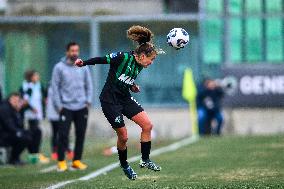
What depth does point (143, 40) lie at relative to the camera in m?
14.8

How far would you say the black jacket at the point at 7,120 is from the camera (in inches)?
845

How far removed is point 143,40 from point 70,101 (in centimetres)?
435

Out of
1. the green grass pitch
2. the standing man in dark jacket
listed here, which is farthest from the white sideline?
the standing man in dark jacket

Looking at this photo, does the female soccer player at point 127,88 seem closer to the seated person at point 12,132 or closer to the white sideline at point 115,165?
the white sideline at point 115,165

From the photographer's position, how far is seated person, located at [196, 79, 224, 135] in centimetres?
3203

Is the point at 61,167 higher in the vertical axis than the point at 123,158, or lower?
lower

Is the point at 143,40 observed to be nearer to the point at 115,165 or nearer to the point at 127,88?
the point at 127,88

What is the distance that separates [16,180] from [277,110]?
17574 mm

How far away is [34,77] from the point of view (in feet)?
82.7

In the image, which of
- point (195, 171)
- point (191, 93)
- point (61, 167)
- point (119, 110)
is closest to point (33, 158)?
point (61, 167)

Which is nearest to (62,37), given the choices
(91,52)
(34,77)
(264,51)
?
(91,52)

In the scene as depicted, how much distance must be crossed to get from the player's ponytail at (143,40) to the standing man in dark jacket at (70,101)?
4.10 m

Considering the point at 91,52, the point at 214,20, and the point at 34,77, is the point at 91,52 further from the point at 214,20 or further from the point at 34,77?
the point at 34,77

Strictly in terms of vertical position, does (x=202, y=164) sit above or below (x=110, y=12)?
below
